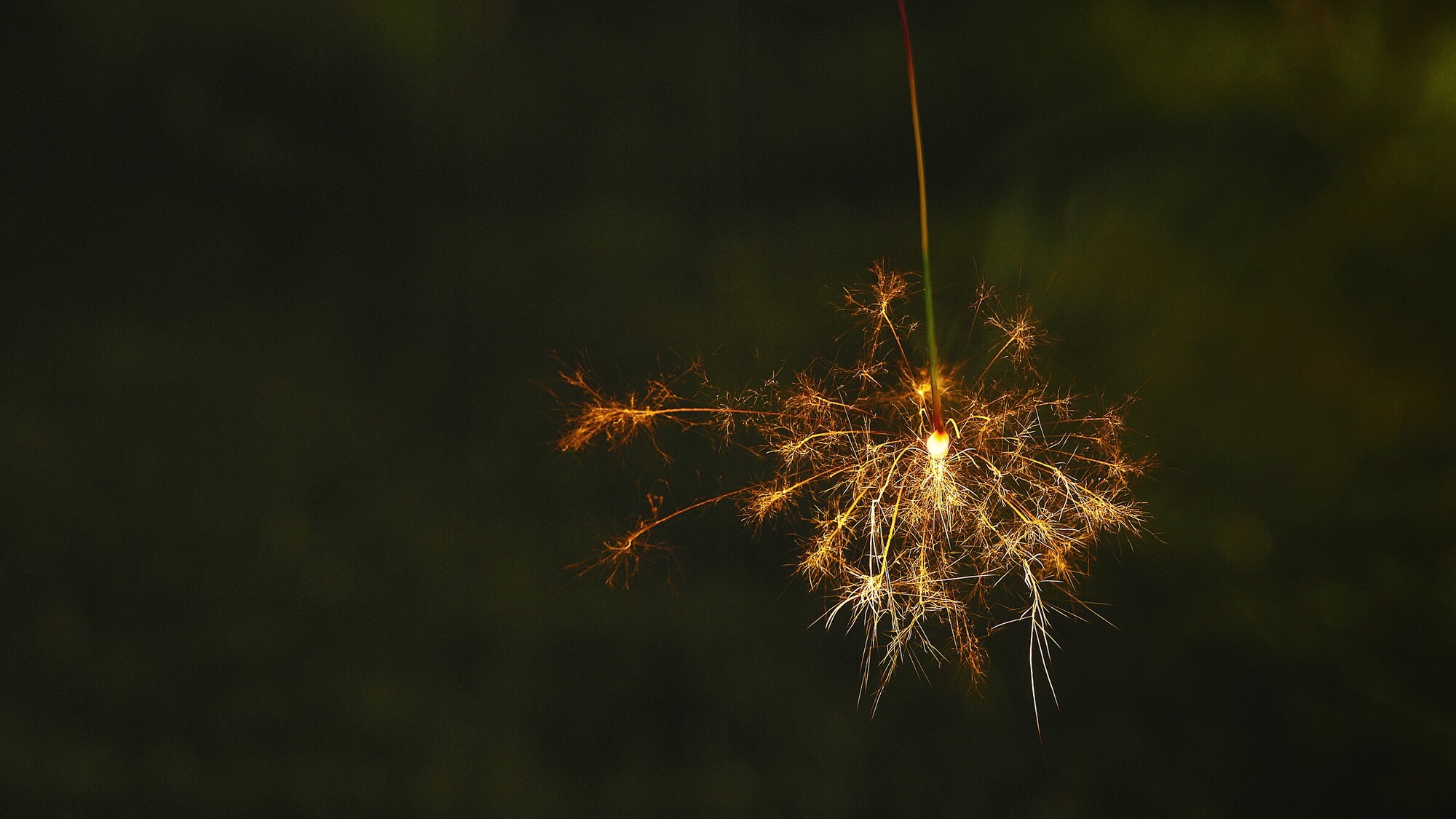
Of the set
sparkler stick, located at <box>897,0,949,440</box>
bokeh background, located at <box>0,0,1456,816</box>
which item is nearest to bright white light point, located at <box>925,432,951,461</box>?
sparkler stick, located at <box>897,0,949,440</box>

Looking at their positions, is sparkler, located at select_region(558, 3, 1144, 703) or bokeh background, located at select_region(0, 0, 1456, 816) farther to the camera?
bokeh background, located at select_region(0, 0, 1456, 816)

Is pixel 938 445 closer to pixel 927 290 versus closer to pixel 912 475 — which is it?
pixel 912 475

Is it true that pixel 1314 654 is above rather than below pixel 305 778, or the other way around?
above

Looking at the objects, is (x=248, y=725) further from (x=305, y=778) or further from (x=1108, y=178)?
(x=1108, y=178)

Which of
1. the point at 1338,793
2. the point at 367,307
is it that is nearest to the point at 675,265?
the point at 367,307

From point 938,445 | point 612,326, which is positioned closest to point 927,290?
point 938,445

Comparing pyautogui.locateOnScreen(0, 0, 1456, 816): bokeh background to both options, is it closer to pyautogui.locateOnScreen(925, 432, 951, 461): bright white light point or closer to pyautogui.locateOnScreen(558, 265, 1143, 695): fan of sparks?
pyautogui.locateOnScreen(558, 265, 1143, 695): fan of sparks
